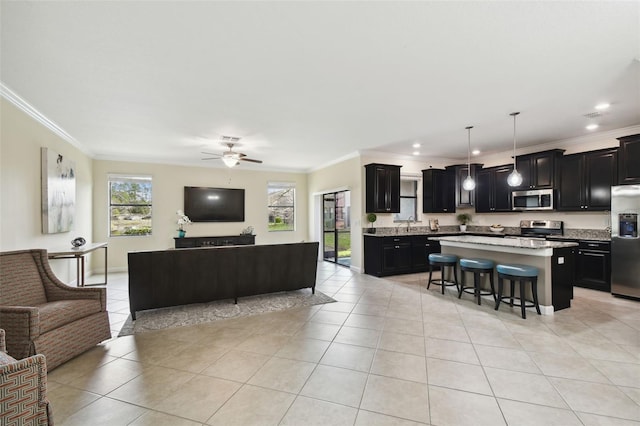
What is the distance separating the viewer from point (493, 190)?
650 centimetres

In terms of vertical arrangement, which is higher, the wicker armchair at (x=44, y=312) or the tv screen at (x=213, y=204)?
the tv screen at (x=213, y=204)

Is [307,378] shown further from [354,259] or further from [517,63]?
[354,259]

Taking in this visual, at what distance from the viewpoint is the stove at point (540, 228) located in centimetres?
562

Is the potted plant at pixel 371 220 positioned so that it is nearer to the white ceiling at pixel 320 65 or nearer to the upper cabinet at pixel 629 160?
the white ceiling at pixel 320 65

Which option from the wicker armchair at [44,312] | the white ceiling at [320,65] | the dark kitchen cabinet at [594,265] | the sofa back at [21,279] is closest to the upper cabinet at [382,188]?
the white ceiling at [320,65]

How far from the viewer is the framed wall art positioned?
13.3 feet

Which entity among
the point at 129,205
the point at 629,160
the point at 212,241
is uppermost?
the point at 629,160

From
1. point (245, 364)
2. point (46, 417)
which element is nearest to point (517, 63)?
point (245, 364)

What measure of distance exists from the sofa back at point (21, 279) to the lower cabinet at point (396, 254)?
5.16 meters

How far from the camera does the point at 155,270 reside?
11.9 ft

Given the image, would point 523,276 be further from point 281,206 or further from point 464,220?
point 281,206

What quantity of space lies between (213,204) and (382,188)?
4467mm

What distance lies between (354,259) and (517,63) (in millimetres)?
4858

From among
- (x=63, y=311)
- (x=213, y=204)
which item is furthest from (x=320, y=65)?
(x=213, y=204)
